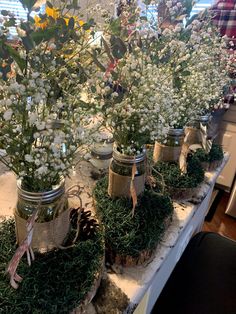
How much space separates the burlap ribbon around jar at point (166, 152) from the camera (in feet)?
2.94

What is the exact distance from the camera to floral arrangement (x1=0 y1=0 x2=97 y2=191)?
1.22ft

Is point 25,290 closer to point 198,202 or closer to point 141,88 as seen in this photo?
point 141,88

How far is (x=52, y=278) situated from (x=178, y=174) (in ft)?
1.68

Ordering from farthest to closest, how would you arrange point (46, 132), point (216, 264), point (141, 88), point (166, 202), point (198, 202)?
point (216, 264) < point (198, 202) < point (166, 202) < point (141, 88) < point (46, 132)

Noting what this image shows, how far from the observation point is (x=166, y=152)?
90 cm

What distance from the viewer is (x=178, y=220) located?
781 mm

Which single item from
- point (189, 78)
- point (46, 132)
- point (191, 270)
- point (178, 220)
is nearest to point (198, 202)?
point (178, 220)

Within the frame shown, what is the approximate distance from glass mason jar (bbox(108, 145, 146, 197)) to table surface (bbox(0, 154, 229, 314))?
12cm

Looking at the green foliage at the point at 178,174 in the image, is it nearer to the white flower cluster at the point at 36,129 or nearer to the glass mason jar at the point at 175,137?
the glass mason jar at the point at 175,137

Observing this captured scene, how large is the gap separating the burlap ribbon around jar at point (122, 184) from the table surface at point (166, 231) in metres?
0.11

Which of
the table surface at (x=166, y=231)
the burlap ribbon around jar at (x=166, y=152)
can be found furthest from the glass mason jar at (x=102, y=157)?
the burlap ribbon around jar at (x=166, y=152)

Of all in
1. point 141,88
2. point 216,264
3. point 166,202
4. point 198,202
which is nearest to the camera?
point 141,88

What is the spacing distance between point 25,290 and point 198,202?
→ 1.97ft

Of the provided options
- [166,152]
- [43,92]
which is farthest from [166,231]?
[43,92]
